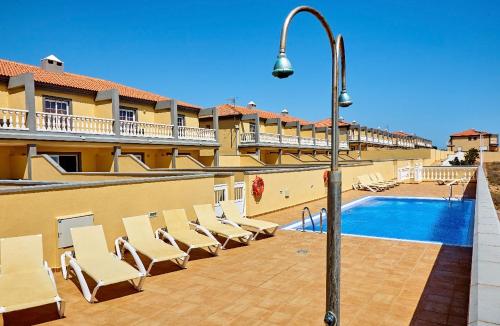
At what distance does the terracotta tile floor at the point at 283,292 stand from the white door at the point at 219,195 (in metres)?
2.83

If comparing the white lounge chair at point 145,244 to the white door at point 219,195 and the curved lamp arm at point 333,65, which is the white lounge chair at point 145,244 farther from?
the curved lamp arm at point 333,65

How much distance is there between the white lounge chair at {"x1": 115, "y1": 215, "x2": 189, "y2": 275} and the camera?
7902 mm

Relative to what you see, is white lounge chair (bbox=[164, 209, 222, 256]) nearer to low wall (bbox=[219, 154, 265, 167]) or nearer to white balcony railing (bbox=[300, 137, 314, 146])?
low wall (bbox=[219, 154, 265, 167])

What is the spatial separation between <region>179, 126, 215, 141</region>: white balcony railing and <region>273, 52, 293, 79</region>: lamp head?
22883 mm

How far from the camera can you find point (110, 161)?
2150cm

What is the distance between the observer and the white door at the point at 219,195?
12.5 metres

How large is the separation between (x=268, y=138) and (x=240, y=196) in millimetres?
20373

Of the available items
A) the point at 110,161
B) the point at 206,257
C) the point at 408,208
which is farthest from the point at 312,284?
the point at 110,161

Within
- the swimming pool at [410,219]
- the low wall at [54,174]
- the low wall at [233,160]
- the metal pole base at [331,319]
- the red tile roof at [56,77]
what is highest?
the red tile roof at [56,77]

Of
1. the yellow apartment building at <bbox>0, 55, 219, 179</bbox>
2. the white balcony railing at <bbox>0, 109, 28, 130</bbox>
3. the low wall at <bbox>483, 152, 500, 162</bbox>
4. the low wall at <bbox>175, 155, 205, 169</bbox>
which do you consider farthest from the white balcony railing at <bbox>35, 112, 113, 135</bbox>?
the low wall at <bbox>483, 152, 500, 162</bbox>

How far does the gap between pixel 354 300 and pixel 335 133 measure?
13.4 feet

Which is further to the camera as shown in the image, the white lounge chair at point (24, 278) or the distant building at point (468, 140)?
the distant building at point (468, 140)

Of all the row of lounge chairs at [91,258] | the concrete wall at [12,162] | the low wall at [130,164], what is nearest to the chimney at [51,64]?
the concrete wall at [12,162]

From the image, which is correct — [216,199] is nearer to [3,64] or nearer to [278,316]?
[278,316]
